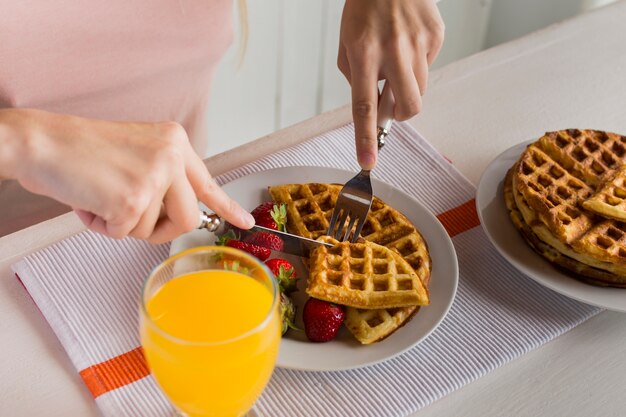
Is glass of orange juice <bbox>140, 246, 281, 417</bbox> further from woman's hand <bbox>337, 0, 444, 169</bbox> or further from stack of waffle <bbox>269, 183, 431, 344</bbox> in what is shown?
woman's hand <bbox>337, 0, 444, 169</bbox>

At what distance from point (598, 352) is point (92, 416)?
680 mm

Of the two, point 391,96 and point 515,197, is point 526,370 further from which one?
point 391,96

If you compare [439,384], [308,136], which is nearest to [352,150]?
[308,136]

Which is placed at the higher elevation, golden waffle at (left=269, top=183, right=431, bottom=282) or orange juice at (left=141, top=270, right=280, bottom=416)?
orange juice at (left=141, top=270, right=280, bottom=416)

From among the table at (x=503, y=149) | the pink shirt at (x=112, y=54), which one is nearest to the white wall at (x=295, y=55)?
the pink shirt at (x=112, y=54)

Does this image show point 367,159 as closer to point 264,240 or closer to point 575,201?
point 264,240

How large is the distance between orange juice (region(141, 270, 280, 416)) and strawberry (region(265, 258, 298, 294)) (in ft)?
0.68

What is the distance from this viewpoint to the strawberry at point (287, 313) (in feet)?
3.16

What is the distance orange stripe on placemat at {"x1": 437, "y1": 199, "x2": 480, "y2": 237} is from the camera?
3.99ft

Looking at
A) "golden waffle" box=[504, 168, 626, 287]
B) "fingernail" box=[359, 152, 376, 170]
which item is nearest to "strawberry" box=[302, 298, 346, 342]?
"fingernail" box=[359, 152, 376, 170]

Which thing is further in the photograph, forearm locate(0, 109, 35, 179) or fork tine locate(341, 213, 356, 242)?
fork tine locate(341, 213, 356, 242)

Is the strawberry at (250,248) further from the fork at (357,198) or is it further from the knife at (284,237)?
the fork at (357,198)

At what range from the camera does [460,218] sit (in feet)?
4.06

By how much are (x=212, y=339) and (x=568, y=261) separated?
592 millimetres
